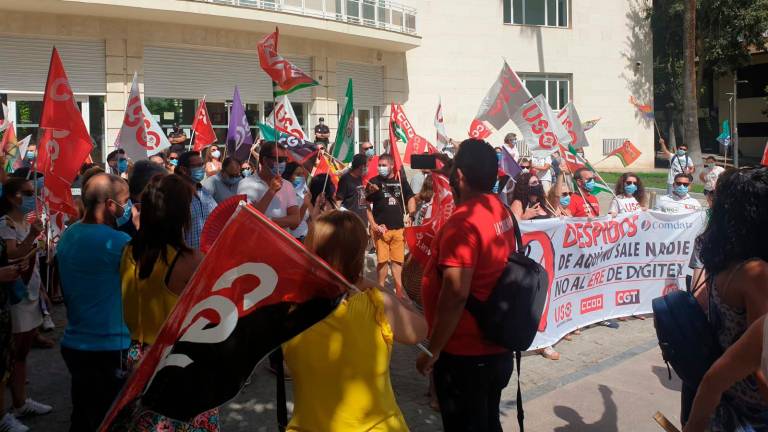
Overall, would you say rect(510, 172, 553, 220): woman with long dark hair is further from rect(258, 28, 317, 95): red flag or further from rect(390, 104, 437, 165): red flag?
rect(390, 104, 437, 165): red flag

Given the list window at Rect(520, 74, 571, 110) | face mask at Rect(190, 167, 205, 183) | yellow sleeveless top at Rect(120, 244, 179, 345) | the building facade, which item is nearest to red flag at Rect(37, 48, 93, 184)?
face mask at Rect(190, 167, 205, 183)

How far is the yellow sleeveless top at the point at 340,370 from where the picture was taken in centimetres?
253

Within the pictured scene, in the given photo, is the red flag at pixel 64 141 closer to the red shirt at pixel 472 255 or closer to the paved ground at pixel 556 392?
the paved ground at pixel 556 392

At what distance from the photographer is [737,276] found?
2602 millimetres

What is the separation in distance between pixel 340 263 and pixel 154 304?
1.08 meters

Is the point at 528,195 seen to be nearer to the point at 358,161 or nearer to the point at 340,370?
the point at 358,161

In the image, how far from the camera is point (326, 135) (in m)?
11.8

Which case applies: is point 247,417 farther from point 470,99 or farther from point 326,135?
point 470,99

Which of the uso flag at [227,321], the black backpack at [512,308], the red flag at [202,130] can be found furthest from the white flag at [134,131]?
the uso flag at [227,321]

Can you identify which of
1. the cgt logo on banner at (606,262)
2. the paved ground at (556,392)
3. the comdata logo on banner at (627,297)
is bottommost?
the paved ground at (556,392)

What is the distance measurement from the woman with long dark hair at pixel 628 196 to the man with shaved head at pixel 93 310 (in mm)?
6240

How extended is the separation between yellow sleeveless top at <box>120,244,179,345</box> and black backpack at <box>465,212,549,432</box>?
4.60ft

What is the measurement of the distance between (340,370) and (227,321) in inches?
18.6

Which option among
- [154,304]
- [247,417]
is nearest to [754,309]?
[154,304]
